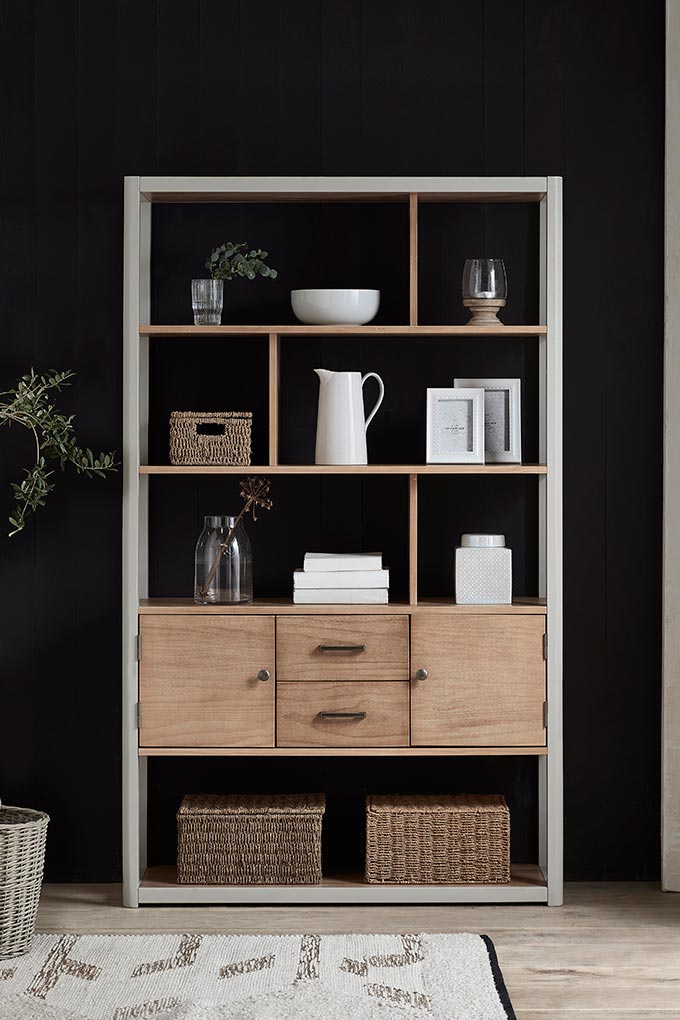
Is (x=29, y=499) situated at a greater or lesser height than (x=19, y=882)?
greater

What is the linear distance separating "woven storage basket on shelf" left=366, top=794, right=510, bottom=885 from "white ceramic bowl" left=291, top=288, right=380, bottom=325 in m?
1.36

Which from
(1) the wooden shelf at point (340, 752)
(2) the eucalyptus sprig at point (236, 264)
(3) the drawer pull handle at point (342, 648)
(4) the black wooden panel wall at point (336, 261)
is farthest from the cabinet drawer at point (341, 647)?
(2) the eucalyptus sprig at point (236, 264)

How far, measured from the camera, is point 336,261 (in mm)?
3574

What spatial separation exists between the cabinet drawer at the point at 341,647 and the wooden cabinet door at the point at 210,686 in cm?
5

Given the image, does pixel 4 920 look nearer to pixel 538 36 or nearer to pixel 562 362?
pixel 562 362

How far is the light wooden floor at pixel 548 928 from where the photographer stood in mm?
2742


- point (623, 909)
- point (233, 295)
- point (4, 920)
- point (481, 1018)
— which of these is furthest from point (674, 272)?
point (4, 920)

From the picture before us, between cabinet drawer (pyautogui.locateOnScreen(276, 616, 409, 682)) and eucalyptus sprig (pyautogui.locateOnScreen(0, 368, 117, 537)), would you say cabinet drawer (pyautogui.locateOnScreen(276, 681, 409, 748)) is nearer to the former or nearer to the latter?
cabinet drawer (pyautogui.locateOnScreen(276, 616, 409, 682))

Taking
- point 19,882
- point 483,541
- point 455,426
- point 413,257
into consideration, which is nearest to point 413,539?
point 483,541

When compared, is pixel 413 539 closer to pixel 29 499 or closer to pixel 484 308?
pixel 484 308

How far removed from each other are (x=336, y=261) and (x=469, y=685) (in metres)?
1.30

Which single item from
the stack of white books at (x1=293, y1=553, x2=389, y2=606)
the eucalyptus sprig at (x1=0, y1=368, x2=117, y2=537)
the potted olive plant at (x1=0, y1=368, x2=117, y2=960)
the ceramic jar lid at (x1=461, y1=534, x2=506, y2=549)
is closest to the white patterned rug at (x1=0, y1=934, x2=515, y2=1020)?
the potted olive plant at (x1=0, y1=368, x2=117, y2=960)

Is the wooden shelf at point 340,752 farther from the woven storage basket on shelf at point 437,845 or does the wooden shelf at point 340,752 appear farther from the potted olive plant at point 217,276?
the potted olive plant at point 217,276

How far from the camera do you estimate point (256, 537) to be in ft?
11.8
